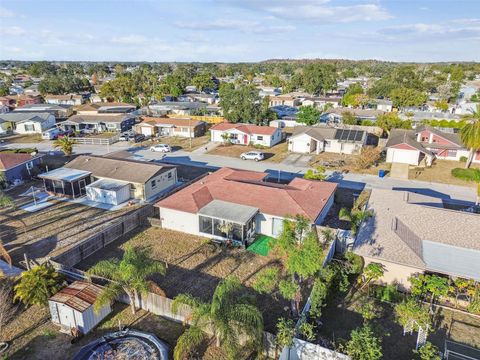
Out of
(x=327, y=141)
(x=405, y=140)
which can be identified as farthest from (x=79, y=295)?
(x=405, y=140)

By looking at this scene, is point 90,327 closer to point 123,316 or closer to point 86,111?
point 123,316

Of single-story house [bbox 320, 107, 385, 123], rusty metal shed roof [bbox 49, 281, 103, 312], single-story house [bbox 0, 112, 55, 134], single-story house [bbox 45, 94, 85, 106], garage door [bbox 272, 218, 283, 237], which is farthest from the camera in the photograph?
single-story house [bbox 45, 94, 85, 106]

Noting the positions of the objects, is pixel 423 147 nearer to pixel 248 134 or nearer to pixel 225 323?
pixel 248 134

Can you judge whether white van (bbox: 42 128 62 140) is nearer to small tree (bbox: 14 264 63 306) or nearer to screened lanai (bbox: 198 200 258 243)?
screened lanai (bbox: 198 200 258 243)

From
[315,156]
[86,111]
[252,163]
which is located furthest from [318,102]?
[86,111]

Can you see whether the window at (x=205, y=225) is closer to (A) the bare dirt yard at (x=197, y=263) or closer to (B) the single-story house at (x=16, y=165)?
(A) the bare dirt yard at (x=197, y=263)

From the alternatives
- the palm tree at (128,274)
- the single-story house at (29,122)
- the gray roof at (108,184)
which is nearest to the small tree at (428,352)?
the palm tree at (128,274)

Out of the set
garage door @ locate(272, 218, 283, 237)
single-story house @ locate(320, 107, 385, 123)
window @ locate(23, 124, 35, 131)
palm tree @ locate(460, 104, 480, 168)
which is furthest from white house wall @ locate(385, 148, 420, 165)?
window @ locate(23, 124, 35, 131)
